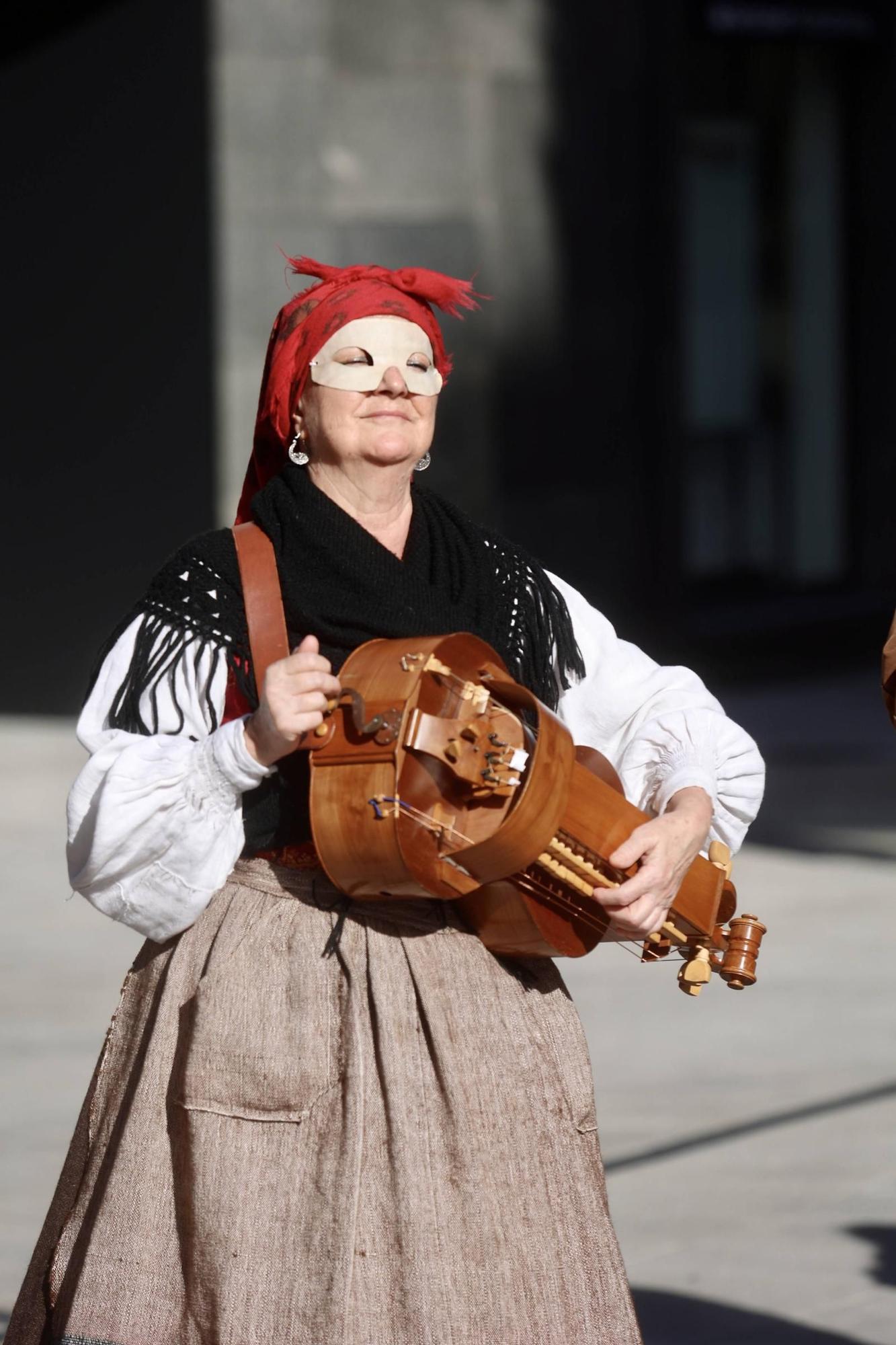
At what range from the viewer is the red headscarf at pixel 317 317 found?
3.10m

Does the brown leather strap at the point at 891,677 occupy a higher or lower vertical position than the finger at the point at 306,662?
lower

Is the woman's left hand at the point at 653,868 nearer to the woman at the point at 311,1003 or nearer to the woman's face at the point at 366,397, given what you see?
the woman at the point at 311,1003

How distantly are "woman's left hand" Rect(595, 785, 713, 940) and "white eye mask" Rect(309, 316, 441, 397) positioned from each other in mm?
679

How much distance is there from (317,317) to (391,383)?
0.47 feet

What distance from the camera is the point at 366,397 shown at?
3.08m

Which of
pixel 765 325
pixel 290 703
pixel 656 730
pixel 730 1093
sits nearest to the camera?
pixel 290 703

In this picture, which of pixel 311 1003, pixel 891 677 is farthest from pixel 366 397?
pixel 891 677

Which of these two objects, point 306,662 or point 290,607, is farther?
point 290,607

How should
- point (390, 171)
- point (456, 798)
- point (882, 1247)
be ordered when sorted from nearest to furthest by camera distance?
point (456, 798)
point (882, 1247)
point (390, 171)

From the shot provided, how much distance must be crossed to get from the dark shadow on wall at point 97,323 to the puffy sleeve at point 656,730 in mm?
9240

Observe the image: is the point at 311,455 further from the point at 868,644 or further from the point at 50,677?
the point at 868,644

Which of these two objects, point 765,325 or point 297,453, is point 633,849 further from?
point 765,325

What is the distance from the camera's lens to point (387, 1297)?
9.40ft

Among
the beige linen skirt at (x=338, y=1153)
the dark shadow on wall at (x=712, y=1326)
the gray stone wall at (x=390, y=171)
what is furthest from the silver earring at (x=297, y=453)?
the gray stone wall at (x=390, y=171)
